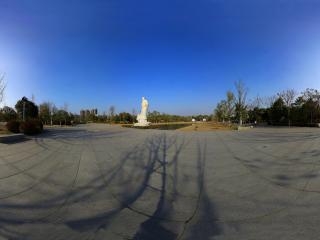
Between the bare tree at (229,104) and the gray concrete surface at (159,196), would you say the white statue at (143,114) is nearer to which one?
the bare tree at (229,104)

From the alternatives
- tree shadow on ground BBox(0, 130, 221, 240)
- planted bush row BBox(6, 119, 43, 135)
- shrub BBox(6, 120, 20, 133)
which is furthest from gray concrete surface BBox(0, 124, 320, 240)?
shrub BBox(6, 120, 20, 133)

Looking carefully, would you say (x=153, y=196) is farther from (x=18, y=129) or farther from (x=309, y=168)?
(x=18, y=129)

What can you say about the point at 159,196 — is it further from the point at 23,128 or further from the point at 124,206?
the point at 23,128

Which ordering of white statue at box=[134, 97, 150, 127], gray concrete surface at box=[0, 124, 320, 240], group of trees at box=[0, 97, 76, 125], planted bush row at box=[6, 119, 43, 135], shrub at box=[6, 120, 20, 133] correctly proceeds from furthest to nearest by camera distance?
group of trees at box=[0, 97, 76, 125] < white statue at box=[134, 97, 150, 127] < shrub at box=[6, 120, 20, 133] < planted bush row at box=[6, 119, 43, 135] < gray concrete surface at box=[0, 124, 320, 240]

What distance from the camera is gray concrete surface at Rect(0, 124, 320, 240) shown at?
3902mm

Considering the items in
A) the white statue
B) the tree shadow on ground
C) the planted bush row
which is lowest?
the tree shadow on ground

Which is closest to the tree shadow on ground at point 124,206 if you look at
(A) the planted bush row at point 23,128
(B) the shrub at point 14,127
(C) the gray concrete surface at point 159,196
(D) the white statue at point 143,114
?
(C) the gray concrete surface at point 159,196

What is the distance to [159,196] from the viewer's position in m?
5.44

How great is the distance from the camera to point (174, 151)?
10.3 m

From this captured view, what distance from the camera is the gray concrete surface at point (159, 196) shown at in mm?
3902

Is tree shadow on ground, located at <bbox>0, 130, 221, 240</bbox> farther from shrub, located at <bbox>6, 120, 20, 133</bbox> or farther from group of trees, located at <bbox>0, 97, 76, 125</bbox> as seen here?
group of trees, located at <bbox>0, 97, 76, 125</bbox>

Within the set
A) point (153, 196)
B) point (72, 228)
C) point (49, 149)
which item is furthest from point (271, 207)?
point (49, 149)

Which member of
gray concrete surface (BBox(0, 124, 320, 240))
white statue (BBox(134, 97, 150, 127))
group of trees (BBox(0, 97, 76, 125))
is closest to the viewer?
gray concrete surface (BBox(0, 124, 320, 240))

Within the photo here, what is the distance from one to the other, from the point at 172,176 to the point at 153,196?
1474 mm
